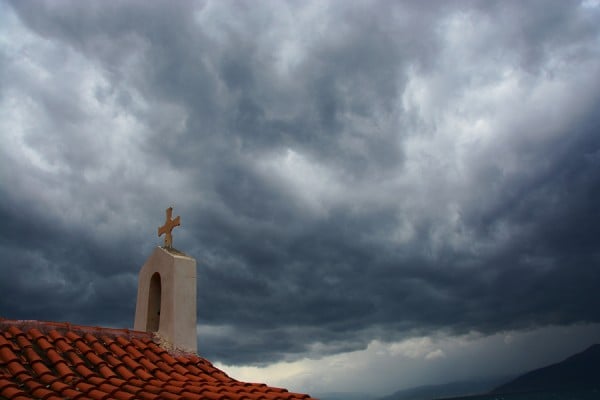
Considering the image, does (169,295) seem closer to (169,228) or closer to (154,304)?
(154,304)

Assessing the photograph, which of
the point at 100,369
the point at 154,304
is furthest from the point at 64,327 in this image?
the point at 154,304

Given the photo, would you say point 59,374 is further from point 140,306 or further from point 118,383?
point 140,306

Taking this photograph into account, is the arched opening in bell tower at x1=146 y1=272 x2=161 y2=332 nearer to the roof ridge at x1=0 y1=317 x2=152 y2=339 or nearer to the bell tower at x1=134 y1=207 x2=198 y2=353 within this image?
the bell tower at x1=134 y1=207 x2=198 y2=353

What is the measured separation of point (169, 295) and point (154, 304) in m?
1.50

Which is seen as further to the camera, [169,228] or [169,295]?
[169,228]

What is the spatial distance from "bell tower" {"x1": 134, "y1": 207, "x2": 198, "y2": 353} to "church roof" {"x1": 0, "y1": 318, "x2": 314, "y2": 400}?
0.45m

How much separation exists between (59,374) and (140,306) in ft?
14.6

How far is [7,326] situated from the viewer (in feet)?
25.4

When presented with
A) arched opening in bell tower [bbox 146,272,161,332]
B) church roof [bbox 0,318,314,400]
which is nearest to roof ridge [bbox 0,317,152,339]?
church roof [bbox 0,318,314,400]

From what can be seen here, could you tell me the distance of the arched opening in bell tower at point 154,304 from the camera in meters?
10.8

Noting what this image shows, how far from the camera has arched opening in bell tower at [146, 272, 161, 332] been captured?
10.8 m

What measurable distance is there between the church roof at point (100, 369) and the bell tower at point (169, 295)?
0.45m

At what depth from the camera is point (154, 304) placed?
11039mm

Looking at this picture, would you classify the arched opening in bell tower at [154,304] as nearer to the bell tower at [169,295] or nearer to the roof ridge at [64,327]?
the bell tower at [169,295]
